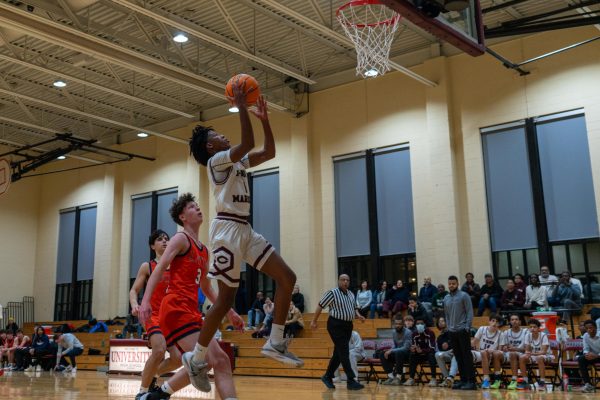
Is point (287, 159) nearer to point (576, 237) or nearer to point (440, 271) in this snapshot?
point (440, 271)

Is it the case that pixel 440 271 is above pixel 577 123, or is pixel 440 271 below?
below

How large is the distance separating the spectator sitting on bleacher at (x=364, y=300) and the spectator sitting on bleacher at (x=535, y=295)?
4.35 metres

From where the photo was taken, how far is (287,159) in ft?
68.7

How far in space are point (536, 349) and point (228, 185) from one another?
840cm

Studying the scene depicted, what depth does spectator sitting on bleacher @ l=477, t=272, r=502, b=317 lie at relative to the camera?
48.3 ft

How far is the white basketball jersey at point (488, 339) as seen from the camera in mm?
11641

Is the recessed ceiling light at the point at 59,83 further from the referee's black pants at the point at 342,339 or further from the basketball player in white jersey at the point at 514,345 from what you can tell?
the basketball player in white jersey at the point at 514,345

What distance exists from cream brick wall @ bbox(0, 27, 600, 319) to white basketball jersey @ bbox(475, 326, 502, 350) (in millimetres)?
4937

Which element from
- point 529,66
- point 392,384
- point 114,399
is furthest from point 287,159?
point 114,399

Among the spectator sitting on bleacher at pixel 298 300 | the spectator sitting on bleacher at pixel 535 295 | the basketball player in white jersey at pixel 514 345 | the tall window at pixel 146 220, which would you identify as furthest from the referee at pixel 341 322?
the tall window at pixel 146 220

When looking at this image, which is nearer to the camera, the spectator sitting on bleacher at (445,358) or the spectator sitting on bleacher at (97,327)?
the spectator sitting on bleacher at (445,358)

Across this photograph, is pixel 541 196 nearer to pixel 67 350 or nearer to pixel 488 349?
pixel 488 349

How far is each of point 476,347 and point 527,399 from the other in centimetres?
330

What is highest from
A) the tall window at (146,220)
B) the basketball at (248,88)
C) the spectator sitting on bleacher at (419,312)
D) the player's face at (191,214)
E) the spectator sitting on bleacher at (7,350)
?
the tall window at (146,220)
